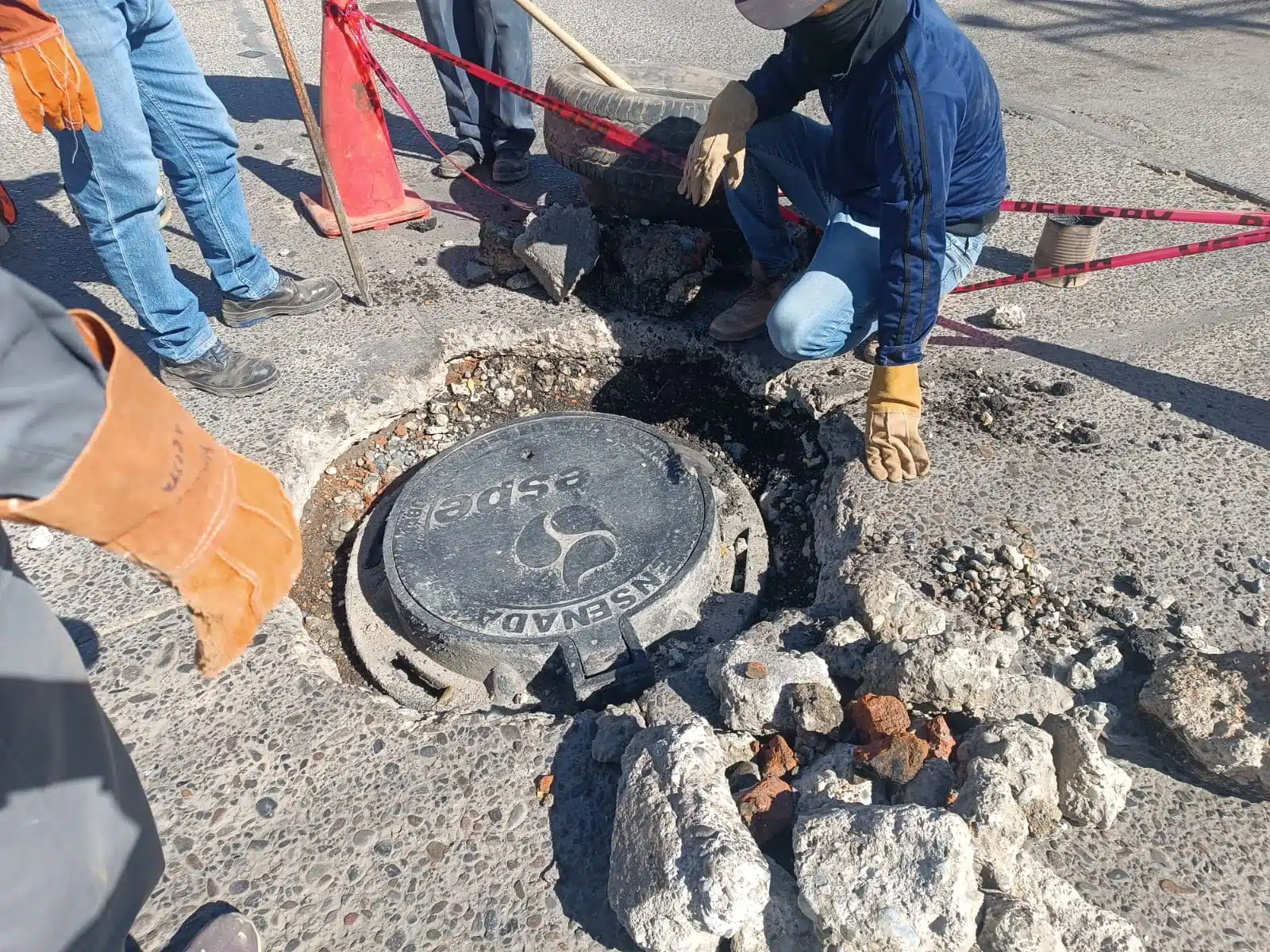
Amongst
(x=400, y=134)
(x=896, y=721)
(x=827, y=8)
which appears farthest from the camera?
(x=400, y=134)

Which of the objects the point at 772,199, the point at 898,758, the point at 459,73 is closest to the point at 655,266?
the point at 772,199

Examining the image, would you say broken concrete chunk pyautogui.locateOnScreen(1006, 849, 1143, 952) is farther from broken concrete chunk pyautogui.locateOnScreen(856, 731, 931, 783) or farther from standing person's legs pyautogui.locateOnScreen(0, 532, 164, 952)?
standing person's legs pyautogui.locateOnScreen(0, 532, 164, 952)

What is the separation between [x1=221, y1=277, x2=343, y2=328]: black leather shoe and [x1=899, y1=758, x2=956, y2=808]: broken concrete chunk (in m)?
2.44

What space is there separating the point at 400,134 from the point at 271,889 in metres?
3.85

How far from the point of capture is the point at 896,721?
1498 millimetres

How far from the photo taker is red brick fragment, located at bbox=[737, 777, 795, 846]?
141 cm

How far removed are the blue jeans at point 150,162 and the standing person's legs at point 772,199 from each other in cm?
161

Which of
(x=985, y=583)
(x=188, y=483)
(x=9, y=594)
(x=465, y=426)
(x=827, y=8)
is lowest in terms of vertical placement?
(x=465, y=426)

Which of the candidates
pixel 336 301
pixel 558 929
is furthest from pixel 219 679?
pixel 336 301

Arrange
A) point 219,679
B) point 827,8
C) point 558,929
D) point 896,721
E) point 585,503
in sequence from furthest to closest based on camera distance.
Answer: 1. point 585,503
2. point 827,8
3. point 219,679
4. point 896,721
5. point 558,929

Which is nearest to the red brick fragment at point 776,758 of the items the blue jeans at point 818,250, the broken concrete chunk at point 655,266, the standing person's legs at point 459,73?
the blue jeans at point 818,250

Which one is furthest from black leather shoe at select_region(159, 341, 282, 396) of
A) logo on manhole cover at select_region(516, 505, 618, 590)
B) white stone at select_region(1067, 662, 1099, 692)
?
white stone at select_region(1067, 662, 1099, 692)

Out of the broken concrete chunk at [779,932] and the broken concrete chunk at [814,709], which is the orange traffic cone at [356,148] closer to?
the broken concrete chunk at [814,709]

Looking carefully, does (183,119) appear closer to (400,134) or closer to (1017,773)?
(400,134)
